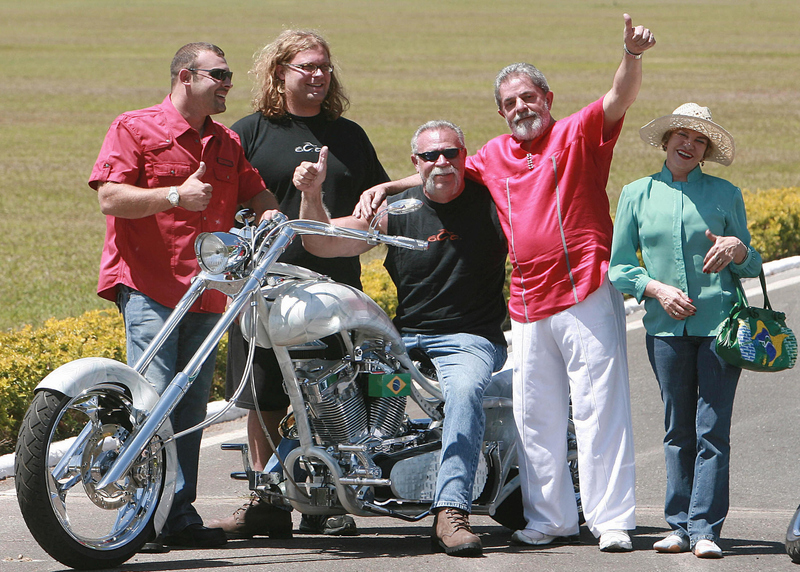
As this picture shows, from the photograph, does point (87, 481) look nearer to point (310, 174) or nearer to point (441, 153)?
point (310, 174)

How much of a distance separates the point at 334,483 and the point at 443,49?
140 feet

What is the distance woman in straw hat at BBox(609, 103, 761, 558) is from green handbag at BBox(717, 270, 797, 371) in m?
0.11

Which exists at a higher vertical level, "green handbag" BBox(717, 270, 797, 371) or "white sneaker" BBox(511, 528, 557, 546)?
"green handbag" BBox(717, 270, 797, 371)

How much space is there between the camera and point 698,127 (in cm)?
499

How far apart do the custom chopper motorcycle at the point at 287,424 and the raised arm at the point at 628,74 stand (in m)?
0.98

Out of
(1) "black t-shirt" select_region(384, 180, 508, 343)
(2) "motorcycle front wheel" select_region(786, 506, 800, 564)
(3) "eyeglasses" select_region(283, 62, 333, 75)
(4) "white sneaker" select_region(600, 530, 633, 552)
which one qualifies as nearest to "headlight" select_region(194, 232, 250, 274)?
(1) "black t-shirt" select_region(384, 180, 508, 343)

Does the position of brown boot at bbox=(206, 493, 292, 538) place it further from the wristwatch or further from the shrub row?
the shrub row

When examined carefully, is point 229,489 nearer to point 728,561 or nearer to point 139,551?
point 139,551

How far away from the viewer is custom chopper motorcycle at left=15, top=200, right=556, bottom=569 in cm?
450

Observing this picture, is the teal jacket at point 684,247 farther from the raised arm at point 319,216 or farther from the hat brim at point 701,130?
the raised arm at point 319,216

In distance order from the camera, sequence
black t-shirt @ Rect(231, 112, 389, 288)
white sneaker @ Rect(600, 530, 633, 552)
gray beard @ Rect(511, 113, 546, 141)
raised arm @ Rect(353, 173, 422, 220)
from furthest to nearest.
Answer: black t-shirt @ Rect(231, 112, 389, 288) < raised arm @ Rect(353, 173, 422, 220) < gray beard @ Rect(511, 113, 546, 141) < white sneaker @ Rect(600, 530, 633, 552)

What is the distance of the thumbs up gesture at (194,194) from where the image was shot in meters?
4.94

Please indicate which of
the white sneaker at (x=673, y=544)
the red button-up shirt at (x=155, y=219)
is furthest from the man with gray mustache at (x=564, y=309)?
the red button-up shirt at (x=155, y=219)

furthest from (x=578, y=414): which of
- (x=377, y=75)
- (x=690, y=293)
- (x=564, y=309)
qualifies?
(x=377, y=75)
